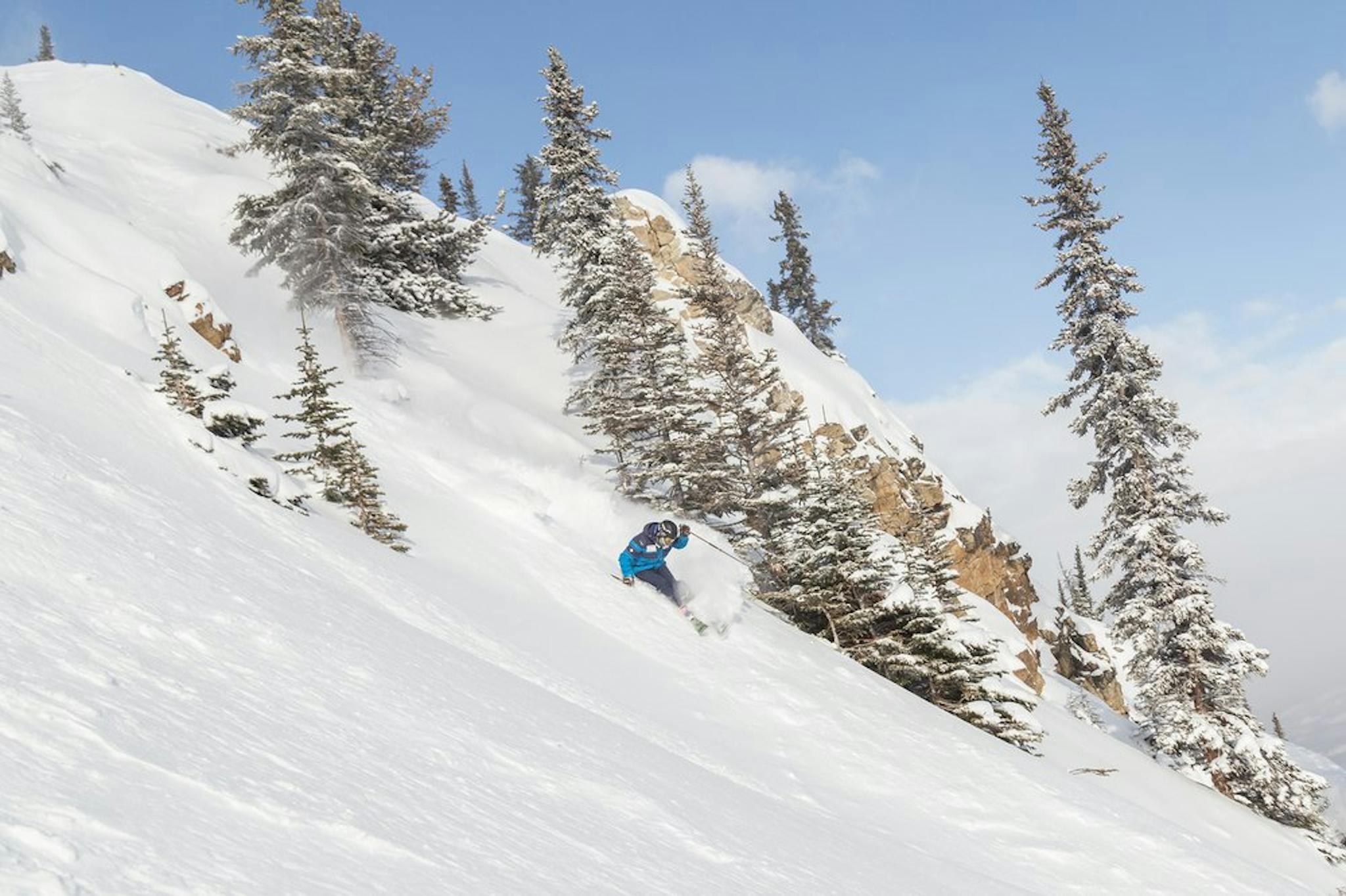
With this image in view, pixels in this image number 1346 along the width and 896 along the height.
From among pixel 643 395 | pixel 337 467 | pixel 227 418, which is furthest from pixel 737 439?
pixel 227 418

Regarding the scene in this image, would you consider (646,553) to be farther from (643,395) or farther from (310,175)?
(310,175)

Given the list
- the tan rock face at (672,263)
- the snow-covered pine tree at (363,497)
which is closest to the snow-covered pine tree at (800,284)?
the tan rock face at (672,263)

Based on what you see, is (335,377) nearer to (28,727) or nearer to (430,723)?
(430,723)

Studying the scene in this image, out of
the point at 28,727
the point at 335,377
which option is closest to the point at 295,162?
the point at 335,377

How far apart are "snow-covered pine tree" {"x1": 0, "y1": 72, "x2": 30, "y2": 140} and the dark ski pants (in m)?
27.8

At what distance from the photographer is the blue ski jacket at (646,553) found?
51.5ft

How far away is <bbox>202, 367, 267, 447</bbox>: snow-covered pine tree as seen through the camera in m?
14.0

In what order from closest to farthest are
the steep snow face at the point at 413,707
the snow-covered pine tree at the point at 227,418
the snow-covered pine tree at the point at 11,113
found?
the steep snow face at the point at 413,707
the snow-covered pine tree at the point at 227,418
the snow-covered pine tree at the point at 11,113

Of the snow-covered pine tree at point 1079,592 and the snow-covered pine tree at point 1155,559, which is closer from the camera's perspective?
the snow-covered pine tree at point 1155,559

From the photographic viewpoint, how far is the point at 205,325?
2081cm

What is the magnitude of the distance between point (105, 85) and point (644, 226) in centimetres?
2928

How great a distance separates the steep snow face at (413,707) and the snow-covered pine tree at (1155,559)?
2.34 m

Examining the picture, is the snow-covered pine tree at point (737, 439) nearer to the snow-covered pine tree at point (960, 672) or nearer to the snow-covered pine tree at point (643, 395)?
the snow-covered pine tree at point (643, 395)

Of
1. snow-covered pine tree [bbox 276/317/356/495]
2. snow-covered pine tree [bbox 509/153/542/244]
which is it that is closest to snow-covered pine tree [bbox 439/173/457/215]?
snow-covered pine tree [bbox 509/153/542/244]
